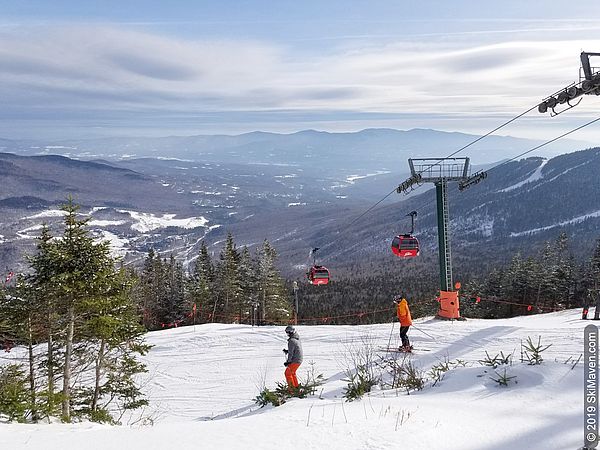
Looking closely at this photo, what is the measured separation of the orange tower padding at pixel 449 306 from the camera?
21.6m

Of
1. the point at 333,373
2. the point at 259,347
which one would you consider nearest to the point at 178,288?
the point at 259,347

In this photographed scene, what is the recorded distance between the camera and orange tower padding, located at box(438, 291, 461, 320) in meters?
21.6

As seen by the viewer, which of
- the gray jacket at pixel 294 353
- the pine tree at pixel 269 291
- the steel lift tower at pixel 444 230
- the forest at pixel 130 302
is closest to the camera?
the gray jacket at pixel 294 353

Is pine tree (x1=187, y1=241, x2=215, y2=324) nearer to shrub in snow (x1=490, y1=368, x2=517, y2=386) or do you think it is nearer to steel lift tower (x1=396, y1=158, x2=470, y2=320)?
steel lift tower (x1=396, y1=158, x2=470, y2=320)

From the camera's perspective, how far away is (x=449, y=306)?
21766 millimetres

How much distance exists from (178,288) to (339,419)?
146 feet

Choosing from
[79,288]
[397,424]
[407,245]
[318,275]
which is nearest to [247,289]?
[318,275]

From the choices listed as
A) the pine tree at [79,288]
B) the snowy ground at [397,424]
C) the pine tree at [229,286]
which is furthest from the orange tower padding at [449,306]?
the pine tree at [229,286]

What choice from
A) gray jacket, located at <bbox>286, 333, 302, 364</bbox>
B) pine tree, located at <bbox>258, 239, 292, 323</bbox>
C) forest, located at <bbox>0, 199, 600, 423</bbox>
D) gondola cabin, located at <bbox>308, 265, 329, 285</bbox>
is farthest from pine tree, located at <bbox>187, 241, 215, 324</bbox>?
gray jacket, located at <bbox>286, 333, 302, 364</bbox>

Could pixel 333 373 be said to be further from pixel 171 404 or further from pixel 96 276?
pixel 96 276

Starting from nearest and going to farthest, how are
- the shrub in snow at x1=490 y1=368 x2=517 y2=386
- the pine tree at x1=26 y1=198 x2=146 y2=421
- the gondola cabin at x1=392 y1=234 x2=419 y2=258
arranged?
the shrub in snow at x1=490 y1=368 x2=517 y2=386
the pine tree at x1=26 y1=198 x2=146 y2=421
the gondola cabin at x1=392 y1=234 x2=419 y2=258

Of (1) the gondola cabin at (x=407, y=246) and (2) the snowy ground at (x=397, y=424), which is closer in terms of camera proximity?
(2) the snowy ground at (x=397, y=424)

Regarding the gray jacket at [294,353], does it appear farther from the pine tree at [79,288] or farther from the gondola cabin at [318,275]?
the gondola cabin at [318,275]

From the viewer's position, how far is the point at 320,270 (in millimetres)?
26500
